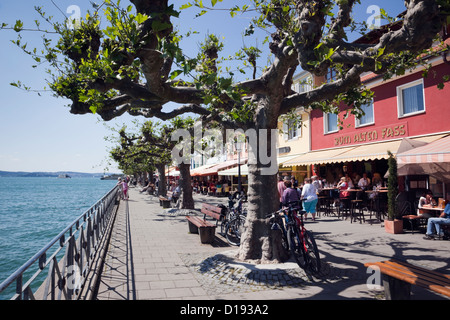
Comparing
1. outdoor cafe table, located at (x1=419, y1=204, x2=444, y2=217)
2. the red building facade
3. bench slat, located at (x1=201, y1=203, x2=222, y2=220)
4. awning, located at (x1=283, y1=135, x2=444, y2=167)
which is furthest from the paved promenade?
the red building facade

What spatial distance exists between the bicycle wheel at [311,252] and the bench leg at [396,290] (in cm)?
141

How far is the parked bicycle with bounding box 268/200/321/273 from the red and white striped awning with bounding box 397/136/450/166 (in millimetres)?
5519

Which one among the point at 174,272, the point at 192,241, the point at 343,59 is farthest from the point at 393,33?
the point at 192,241

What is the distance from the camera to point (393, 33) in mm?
4926

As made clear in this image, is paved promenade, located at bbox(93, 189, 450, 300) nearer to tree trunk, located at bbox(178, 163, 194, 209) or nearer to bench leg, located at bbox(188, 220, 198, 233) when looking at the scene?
bench leg, located at bbox(188, 220, 198, 233)

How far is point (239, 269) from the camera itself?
5777 millimetres

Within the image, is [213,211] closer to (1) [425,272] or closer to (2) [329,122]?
(1) [425,272]

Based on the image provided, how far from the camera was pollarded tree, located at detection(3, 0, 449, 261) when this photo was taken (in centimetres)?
446

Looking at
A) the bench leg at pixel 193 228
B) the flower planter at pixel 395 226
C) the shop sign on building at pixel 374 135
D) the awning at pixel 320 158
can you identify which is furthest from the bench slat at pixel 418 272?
the awning at pixel 320 158

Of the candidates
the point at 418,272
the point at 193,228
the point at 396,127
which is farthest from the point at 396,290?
the point at 396,127

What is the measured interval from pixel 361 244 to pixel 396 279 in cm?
419

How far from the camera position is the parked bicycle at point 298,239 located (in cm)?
577

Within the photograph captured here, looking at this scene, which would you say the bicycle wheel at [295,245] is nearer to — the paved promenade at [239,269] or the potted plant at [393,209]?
the paved promenade at [239,269]

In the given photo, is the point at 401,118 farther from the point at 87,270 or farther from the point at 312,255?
the point at 87,270
